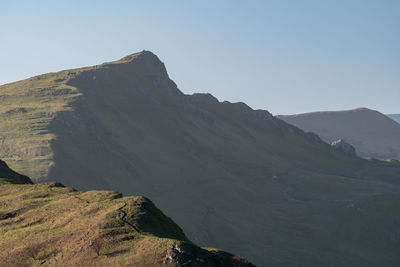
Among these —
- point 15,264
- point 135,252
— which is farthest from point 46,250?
point 135,252

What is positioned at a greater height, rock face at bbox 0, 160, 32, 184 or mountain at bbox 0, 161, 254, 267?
rock face at bbox 0, 160, 32, 184

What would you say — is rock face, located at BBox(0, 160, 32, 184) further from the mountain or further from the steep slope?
the steep slope

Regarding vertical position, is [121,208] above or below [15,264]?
above

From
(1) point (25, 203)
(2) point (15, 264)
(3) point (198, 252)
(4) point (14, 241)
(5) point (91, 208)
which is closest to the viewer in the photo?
(3) point (198, 252)

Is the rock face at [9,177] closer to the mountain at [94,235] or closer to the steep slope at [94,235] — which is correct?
the mountain at [94,235]

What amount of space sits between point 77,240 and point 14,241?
8.54 m

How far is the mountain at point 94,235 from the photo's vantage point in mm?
51281

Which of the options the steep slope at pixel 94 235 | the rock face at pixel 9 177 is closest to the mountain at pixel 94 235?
the steep slope at pixel 94 235

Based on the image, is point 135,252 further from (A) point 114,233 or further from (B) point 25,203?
(B) point 25,203

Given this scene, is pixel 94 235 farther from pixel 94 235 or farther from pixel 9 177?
pixel 9 177

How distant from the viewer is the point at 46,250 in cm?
5638

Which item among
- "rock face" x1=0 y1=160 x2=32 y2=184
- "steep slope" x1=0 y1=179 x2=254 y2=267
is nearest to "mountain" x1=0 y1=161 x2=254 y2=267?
"steep slope" x1=0 y1=179 x2=254 y2=267

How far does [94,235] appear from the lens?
183 feet

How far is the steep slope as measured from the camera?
168 feet
